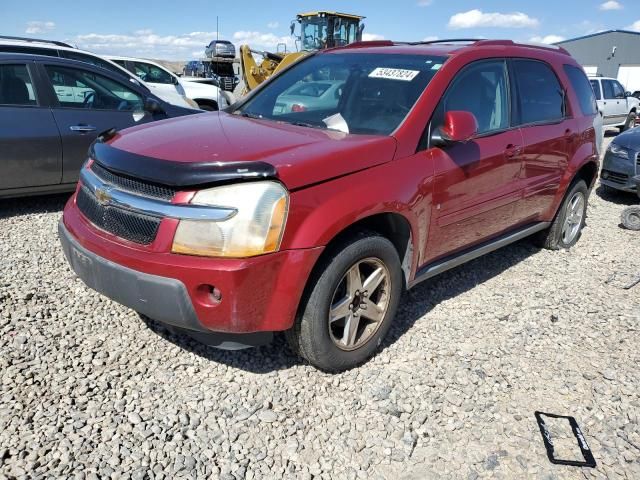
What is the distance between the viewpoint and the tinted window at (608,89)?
1536 centimetres

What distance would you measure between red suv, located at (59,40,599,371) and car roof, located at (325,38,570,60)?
22mm

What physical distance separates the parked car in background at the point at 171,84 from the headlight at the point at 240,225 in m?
8.42

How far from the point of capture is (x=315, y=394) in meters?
2.83

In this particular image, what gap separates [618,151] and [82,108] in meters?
7.01

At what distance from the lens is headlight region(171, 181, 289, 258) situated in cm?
236

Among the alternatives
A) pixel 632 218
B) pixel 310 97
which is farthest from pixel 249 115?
pixel 632 218

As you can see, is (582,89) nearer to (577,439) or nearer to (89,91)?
(577,439)

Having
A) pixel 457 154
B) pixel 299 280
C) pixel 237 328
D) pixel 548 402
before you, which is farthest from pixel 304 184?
pixel 548 402

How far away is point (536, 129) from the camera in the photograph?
13.6ft

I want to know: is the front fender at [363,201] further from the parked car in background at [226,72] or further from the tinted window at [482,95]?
the parked car in background at [226,72]

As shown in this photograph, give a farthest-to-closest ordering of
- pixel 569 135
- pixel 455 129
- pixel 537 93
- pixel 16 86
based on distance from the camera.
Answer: pixel 16 86, pixel 569 135, pixel 537 93, pixel 455 129

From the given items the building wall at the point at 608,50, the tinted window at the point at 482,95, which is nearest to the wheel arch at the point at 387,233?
the tinted window at the point at 482,95

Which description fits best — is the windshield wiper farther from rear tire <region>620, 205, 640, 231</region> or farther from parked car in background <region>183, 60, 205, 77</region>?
parked car in background <region>183, 60, 205, 77</region>

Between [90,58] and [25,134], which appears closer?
[25,134]
